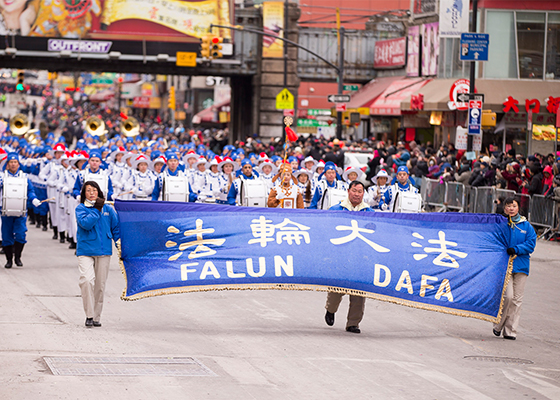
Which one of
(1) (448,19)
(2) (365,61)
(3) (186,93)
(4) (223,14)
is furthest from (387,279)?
(3) (186,93)

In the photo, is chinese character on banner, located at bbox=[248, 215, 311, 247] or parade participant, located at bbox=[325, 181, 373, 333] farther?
parade participant, located at bbox=[325, 181, 373, 333]

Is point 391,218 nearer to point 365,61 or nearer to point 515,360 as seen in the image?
point 515,360

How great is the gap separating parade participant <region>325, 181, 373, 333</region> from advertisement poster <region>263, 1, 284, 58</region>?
33026 mm

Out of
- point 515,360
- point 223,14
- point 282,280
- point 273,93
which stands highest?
point 223,14

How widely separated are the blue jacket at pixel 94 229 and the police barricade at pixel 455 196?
1453 centimetres

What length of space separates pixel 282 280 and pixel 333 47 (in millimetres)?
37192

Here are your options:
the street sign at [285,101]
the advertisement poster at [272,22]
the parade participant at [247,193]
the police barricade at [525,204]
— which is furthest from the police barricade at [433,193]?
the advertisement poster at [272,22]

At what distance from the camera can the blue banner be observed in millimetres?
10539

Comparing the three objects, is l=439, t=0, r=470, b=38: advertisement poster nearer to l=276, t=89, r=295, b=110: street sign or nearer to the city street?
l=276, t=89, r=295, b=110: street sign

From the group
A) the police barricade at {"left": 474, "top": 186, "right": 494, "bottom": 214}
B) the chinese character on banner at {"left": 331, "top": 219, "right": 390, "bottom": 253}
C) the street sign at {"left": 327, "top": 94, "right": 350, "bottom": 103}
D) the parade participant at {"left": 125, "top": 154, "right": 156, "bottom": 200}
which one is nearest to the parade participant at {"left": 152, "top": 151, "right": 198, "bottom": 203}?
the parade participant at {"left": 125, "top": 154, "right": 156, "bottom": 200}

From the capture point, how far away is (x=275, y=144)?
39.5m

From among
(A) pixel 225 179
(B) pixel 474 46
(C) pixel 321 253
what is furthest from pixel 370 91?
(C) pixel 321 253

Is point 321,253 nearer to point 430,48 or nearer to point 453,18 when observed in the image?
point 453,18

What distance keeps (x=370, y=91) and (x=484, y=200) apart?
2244 centimetres
